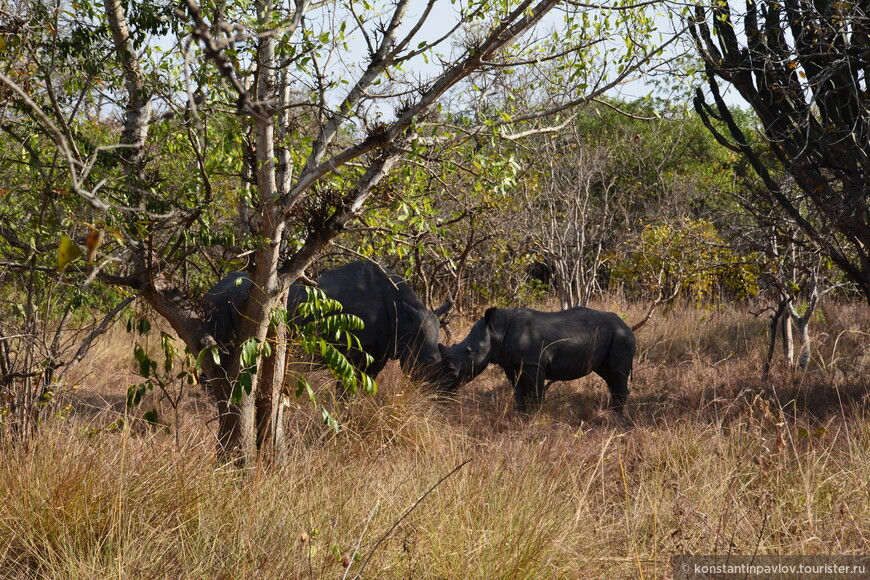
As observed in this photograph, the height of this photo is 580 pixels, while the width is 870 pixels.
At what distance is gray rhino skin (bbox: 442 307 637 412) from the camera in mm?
7172

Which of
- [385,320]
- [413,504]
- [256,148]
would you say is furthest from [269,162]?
[385,320]

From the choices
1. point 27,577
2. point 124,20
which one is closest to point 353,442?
point 27,577

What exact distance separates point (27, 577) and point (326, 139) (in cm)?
235

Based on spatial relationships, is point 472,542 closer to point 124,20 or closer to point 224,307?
point 124,20

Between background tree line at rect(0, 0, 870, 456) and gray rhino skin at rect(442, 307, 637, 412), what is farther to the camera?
gray rhino skin at rect(442, 307, 637, 412)

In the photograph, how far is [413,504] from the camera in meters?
3.88

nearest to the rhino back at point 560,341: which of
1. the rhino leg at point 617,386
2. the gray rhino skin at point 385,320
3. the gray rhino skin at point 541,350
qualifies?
the gray rhino skin at point 541,350

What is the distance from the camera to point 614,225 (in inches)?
649

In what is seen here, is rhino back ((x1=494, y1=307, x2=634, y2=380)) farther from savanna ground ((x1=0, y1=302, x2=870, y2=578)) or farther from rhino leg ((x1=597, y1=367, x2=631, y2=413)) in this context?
savanna ground ((x1=0, y1=302, x2=870, y2=578))

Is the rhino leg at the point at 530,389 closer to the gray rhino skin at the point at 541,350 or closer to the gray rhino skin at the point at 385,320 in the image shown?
the gray rhino skin at the point at 541,350

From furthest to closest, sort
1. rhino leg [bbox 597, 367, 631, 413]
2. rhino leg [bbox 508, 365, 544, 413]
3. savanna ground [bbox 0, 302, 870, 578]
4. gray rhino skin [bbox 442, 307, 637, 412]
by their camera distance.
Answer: rhino leg [bbox 597, 367, 631, 413] → gray rhino skin [bbox 442, 307, 637, 412] → rhino leg [bbox 508, 365, 544, 413] → savanna ground [bbox 0, 302, 870, 578]

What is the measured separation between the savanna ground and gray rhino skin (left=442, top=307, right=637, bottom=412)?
1.41 meters

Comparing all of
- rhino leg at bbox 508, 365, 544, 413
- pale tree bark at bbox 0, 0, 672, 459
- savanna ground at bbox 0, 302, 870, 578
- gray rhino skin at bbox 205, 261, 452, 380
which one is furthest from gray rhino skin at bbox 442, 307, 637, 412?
pale tree bark at bbox 0, 0, 672, 459

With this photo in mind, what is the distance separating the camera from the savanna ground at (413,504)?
3.34m
